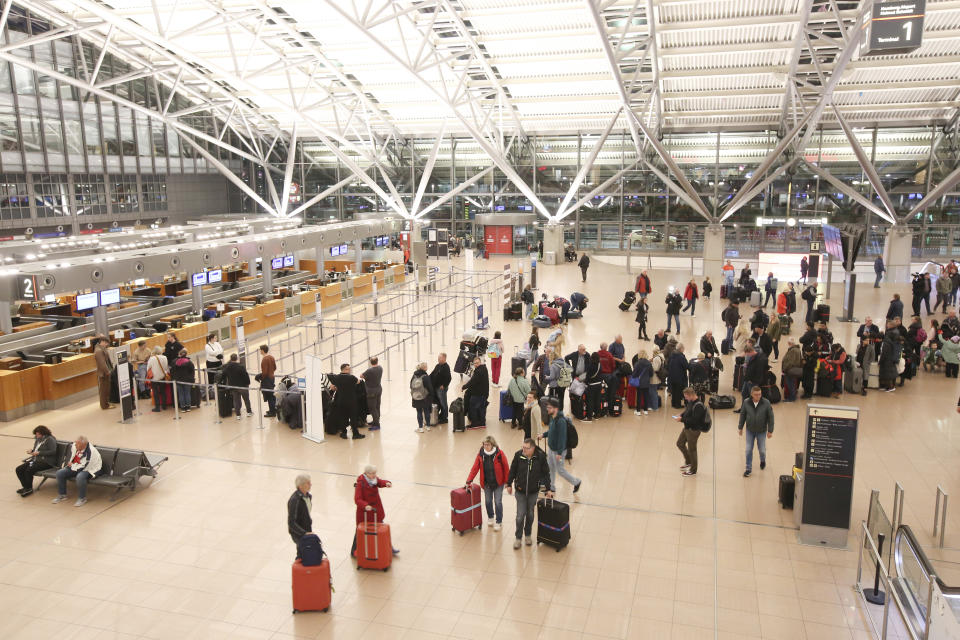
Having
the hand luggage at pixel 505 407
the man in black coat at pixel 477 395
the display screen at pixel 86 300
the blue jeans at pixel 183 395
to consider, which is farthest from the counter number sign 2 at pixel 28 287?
the hand luggage at pixel 505 407

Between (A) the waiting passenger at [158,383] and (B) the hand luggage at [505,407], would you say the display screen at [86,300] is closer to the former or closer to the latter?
(A) the waiting passenger at [158,383]

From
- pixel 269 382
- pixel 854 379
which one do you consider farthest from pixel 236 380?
pixel 854 379

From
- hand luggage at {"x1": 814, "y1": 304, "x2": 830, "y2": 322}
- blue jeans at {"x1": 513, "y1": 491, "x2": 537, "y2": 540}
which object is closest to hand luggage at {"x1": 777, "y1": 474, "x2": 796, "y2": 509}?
blue jeans at {"x1": 513, "y1": 491, "x2": 537, "y2": 540}

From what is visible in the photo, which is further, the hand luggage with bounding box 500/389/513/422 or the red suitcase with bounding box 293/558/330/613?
the hand luggage with bounding box 500/389/513/422

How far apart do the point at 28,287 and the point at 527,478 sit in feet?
37.6

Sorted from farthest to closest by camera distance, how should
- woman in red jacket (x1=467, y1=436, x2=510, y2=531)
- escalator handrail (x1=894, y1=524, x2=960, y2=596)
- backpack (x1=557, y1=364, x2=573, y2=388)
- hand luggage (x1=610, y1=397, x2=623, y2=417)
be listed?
1. hand luggage (x1=610, y1=397, x2=623, y2=417)
2. backpack (x1=557, y1=364, x2=573, y2=388)
3. woman in red jacket (x1=467, y1=436, x2=510, y2=531)
4. escalator handrail (x1=894, y1=524, x2=960, y2=596)

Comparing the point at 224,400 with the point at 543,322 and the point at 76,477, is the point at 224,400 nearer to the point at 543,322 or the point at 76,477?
the point at 76,477

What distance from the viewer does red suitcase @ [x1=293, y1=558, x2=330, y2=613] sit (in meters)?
7.23

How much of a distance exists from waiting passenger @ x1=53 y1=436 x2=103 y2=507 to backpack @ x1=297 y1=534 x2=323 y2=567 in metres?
4.46

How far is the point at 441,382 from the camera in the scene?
12.6 metres

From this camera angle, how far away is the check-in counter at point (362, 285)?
27695 millimetres

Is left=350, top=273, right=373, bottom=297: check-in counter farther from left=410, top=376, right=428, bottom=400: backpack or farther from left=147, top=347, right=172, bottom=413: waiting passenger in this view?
left=410, top=376, right=428, bottom=400: backpack

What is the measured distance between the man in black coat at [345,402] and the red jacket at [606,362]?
166 inches

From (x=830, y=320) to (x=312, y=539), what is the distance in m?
19.0
